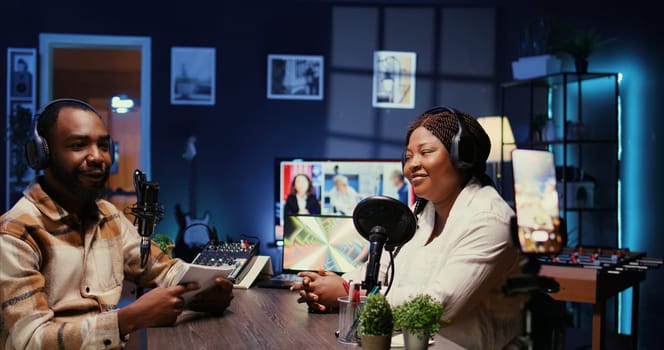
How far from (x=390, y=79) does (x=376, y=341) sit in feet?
15.3

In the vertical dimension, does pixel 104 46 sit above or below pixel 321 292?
above

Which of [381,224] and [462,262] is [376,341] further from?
[462,262]

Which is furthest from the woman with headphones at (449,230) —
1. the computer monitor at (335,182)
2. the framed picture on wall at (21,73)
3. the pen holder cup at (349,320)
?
the framed picture on wall at (21,73)

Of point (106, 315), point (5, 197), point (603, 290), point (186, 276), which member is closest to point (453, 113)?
point (186, 276)

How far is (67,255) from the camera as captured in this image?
6.05 ft

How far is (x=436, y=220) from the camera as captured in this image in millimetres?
2135

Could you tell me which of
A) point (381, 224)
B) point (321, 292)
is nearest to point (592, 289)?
point (321, 292)

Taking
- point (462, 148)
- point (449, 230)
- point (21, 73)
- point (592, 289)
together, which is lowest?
point (592, 289)

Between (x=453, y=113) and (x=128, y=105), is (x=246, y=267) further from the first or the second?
(x=128, y=105)

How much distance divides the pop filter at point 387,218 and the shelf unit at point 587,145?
13.3ft

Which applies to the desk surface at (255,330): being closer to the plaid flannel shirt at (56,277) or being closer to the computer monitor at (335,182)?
the plaid flannel shirt at (56,277)

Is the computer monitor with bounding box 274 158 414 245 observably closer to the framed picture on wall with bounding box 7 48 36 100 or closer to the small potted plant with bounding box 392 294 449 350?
the framed picture on wall with bounding box 7 48 36 100

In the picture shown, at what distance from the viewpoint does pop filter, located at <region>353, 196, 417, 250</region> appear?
5.16ft

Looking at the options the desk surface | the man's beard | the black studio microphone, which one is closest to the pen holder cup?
the desk surface
